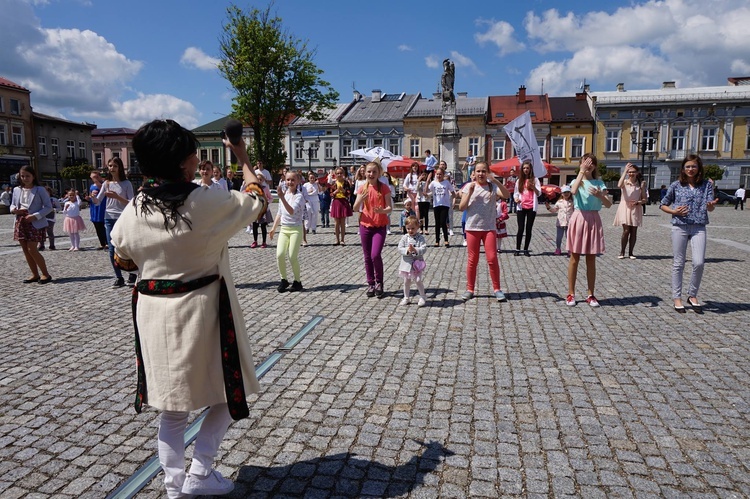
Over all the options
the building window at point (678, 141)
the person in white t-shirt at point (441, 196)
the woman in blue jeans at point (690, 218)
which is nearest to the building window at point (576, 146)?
the building window at point (678, 141)

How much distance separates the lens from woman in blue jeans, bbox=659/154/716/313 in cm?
684

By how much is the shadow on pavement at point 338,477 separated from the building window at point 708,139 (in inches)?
2554

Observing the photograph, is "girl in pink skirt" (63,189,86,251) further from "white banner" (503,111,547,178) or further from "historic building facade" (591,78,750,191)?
"historic building facade" (591,78,750,191)

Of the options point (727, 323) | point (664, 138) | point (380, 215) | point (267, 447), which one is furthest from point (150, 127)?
point (664, 138)

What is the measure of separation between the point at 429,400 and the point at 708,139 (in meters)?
64.5

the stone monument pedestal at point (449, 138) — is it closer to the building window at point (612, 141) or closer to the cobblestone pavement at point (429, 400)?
the cobblestone pavement at point (429, 400)

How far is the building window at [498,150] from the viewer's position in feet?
198

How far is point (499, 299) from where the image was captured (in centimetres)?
752

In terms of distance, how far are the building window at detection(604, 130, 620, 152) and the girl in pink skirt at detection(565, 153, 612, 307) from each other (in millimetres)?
56878

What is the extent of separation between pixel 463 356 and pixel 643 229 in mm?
16381

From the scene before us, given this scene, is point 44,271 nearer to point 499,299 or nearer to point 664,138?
point 499,299

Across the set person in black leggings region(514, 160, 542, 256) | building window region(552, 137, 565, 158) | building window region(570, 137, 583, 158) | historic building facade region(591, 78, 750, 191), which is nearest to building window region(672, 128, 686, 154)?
historic building facade region(591, 78, 750, 191)

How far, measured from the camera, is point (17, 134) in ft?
194

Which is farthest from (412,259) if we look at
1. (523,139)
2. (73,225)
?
(73,225)
